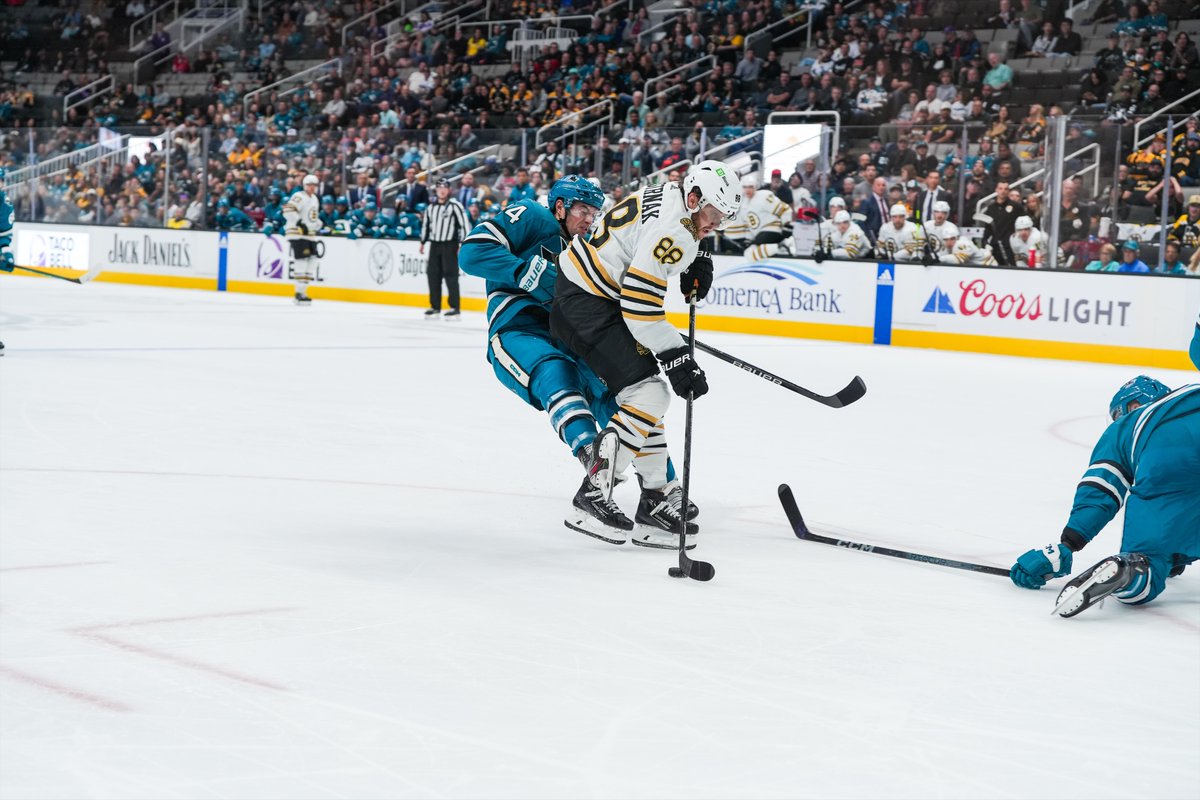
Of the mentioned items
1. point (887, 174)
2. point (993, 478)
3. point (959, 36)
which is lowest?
point (993, 478)

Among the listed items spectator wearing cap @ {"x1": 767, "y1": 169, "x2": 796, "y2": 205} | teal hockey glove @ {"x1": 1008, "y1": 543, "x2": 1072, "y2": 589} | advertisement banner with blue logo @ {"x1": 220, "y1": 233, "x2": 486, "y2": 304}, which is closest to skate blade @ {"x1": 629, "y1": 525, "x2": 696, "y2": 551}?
teal hockey glove @ {"x1": 1008, "y1": 543, "x2": 1072, "y2": 589}

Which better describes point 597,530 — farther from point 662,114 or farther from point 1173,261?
point 662,114

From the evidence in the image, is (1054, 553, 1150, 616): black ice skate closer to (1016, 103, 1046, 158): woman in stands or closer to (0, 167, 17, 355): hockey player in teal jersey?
(0, 167, 17, 355): hockey player in teal jersey

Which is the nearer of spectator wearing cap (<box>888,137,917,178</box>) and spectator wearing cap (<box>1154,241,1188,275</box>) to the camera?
spectator wearing cap (<box>1154,241,1188,275</box>)

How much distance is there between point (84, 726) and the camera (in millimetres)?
2801

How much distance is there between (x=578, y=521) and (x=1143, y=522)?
1838 mm

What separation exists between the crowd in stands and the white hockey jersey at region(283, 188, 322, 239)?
976 millimetres

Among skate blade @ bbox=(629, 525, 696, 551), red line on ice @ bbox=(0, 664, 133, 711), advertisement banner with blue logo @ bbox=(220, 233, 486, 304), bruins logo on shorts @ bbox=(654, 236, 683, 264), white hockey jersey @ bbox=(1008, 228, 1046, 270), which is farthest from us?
advertisement banner with blue logo @ bbox=(220, 233, 486, 304)

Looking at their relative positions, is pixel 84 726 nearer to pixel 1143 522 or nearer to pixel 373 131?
pixel 1143 522

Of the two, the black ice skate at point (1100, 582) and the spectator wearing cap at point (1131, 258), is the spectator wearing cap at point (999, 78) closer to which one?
the spectator wearing cap at point (1131, 258)

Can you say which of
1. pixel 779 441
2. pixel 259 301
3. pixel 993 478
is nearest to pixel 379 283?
pixel 259 301

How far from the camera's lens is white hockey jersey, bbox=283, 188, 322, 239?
1689cm

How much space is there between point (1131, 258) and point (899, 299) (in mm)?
2213

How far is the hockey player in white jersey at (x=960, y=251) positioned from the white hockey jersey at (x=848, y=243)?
0.85 meters
